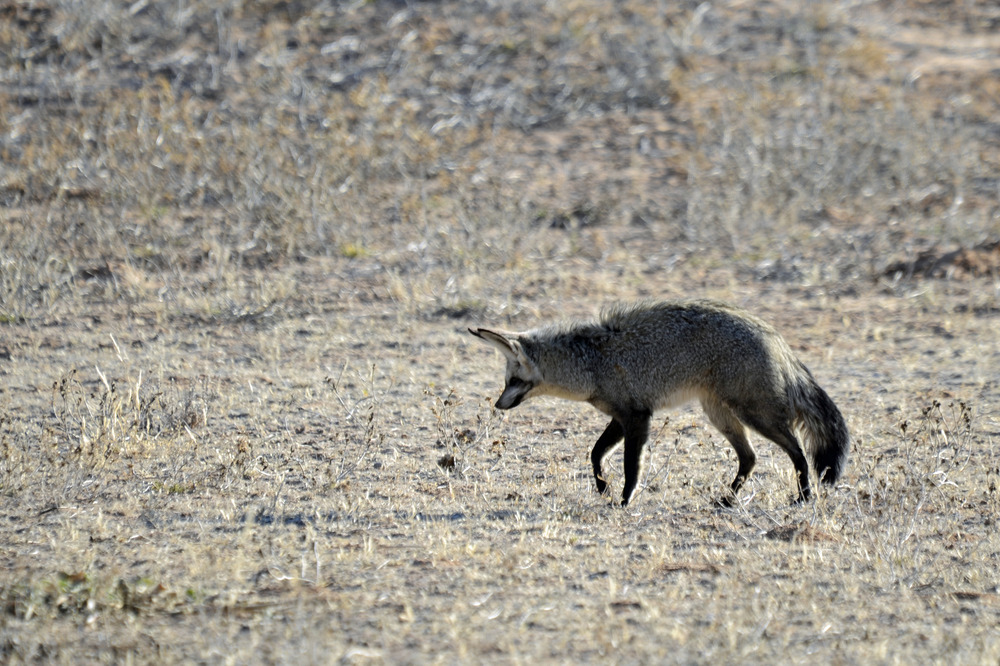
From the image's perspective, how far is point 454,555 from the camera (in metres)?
5.81

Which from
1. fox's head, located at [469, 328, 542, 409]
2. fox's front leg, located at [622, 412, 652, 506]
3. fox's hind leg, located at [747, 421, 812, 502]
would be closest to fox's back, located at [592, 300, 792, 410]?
fox's front leg, located at [622, 412, 652, 506]

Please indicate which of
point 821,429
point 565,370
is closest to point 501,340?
point 565,370

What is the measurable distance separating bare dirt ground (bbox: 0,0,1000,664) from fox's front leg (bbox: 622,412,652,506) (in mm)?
221

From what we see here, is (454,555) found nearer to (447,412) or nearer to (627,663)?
(627,663)

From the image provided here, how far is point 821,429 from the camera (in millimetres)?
6801

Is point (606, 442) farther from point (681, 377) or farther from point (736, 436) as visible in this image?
point (736, 436)

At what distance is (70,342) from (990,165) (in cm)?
1284

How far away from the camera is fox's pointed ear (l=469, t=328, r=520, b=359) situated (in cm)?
709

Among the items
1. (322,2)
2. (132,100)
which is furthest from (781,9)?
(132,100)

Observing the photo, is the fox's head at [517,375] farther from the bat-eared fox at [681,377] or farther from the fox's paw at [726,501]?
the fox's paw at [726,501]

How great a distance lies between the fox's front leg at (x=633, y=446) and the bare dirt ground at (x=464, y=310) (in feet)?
0.72

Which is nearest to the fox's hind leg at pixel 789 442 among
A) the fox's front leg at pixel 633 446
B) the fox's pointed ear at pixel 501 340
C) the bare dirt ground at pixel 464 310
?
the bare dirt ground at pixel 464 310

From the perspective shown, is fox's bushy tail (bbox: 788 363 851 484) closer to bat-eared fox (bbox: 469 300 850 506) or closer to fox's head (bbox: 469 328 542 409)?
bat-eared fox (bbox: 469 300 850 506)

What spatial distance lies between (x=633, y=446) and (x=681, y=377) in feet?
1.71
